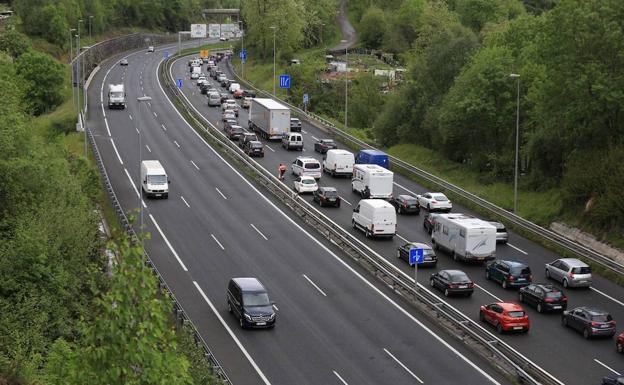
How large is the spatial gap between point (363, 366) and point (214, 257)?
1582 centimetres

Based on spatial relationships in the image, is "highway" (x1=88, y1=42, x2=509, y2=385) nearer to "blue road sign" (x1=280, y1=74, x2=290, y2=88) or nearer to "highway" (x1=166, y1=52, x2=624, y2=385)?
"highway" (x1=166, y1=52, x2=624, y2=385)

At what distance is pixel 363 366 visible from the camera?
35.9 meters

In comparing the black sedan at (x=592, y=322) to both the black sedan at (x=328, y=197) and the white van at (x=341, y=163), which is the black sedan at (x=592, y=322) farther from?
the white van at (x=341, y=163)

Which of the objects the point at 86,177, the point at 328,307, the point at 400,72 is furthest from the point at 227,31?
the point at 328,307

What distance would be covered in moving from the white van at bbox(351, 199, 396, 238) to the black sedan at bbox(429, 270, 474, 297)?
881cm

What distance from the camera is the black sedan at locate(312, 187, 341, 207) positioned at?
6038cm

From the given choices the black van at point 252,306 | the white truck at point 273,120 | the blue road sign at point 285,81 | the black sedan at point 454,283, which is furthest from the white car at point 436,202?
the blue road sign at point 285,81

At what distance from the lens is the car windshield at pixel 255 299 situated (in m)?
39.4

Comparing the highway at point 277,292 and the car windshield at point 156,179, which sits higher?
the car windshield at point 156,179

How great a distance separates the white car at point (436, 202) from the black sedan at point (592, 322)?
1987 centimetres

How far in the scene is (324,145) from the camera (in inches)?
3081

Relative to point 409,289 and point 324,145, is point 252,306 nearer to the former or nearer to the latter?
point 409,289

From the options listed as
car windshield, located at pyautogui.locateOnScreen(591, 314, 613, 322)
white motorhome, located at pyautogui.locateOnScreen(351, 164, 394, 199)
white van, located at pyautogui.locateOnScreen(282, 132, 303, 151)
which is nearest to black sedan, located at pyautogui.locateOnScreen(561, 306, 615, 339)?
car windshield, located at pyautogui.locateOnScreen(591, 314, 613, 322)

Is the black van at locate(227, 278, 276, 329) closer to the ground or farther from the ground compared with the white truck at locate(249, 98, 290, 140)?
closer to the ground
